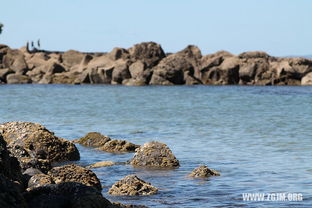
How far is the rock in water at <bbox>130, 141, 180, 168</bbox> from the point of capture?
19.0 metres

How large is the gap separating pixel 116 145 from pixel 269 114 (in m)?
22.6

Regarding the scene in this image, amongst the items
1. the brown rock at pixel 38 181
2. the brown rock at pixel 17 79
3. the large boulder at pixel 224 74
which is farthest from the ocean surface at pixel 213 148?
the brown rock at pixel 17 79

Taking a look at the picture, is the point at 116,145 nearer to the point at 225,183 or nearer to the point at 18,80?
the point at 225,183

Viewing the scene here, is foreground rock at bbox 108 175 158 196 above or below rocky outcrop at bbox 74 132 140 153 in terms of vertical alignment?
above

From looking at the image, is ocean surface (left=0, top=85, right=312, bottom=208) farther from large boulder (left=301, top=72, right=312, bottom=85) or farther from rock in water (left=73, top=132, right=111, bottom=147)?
large boulder (left=301, top=72, right=312, bottom=85)

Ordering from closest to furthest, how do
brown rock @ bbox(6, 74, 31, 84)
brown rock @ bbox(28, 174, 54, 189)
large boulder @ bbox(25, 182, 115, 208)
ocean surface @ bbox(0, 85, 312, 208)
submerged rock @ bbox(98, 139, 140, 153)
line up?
large boulder @ bbox(25, 182, 115, 208)
brown rock @ bbox(28, 174, 54, 189)
ocean surface @ bbox(0, 85, 312, 208)
submerged rock @ bbox(98, 139, 140, 153)
brown rock @ bbox(6, 74, 31, 84)

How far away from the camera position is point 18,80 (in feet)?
361

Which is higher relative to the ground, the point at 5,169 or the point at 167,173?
the point at 5,169


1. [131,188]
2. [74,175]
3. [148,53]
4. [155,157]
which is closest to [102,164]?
[155,157]

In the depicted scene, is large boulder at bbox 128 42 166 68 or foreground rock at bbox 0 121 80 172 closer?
foreground rock at bbox 0 121 80 172

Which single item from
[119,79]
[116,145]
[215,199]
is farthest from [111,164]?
[119,79]

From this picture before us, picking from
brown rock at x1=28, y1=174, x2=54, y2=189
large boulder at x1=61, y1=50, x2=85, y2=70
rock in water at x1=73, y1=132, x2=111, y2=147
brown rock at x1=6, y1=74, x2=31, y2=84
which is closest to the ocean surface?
rock in water at x1=73, y1=132, x2=111, y2=147

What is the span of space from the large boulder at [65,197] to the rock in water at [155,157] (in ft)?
27.2

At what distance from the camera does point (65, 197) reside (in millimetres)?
10414
